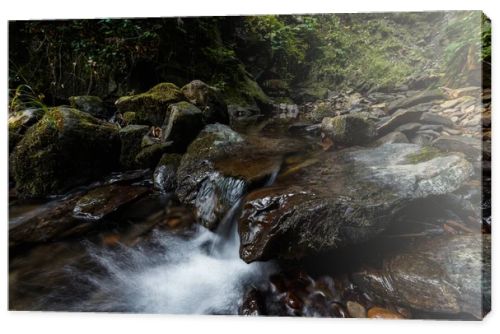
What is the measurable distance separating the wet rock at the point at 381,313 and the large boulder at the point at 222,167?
37.7 inches

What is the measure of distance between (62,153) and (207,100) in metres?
1.13

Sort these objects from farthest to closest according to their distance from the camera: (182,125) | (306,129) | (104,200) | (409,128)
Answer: (182,125)
(104,200)
(306,129)
(409,128)

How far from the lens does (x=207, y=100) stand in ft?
8.18

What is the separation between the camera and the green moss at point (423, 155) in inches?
80.9

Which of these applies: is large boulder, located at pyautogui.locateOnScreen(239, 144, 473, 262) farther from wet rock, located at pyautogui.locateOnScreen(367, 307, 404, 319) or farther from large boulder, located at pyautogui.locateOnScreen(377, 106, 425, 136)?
wet rock, located at pyautogui.locateOnScreen(367, 307, 404, 319)

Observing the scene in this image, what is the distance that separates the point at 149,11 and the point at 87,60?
0.60 metres

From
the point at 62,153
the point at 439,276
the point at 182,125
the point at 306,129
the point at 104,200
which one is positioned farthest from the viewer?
the point at 182,125

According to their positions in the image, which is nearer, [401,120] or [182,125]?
[401,120]

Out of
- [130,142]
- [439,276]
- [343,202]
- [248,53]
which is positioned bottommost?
[439,276]

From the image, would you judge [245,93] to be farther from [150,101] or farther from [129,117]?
[129,117]

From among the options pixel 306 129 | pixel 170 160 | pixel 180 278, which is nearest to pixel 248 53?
pixel 306 129

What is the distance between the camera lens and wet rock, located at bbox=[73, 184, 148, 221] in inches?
93.7

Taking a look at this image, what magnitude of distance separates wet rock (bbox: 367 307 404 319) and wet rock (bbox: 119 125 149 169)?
5.94 ft

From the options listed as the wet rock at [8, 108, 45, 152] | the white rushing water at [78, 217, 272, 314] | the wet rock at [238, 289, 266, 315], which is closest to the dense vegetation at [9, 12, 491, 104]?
the wet rock at [8, 108, 45, 152]
